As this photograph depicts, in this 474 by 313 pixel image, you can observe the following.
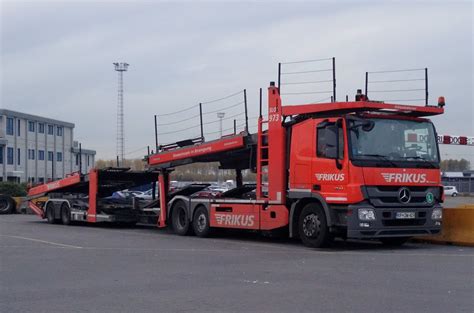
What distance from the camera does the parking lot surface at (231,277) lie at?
29.3 feet

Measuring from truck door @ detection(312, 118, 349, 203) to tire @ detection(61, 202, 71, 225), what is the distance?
12616 millimetres

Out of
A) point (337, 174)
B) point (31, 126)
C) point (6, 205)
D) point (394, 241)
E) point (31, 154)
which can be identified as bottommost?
point (394, 241)

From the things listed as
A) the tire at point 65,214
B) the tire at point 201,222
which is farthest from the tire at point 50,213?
the tire at point 201,222

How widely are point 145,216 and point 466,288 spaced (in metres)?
14.0

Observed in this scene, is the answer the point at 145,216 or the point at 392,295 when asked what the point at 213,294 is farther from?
the point at 145,216

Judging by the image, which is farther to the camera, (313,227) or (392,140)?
(313,227)

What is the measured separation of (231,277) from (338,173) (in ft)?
15.8

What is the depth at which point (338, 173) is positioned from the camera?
50.2 ft

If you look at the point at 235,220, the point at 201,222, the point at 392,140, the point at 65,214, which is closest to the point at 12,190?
the point at 65,214

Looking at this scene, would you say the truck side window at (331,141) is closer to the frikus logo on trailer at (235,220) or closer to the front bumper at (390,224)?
the front bumper at (390,224)

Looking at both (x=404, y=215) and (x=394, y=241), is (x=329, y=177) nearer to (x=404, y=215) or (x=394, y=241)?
(x=404, y=215)

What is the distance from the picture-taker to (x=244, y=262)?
13422 millimetres

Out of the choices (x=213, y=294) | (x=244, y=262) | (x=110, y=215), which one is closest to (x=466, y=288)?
(x=213, y=294)

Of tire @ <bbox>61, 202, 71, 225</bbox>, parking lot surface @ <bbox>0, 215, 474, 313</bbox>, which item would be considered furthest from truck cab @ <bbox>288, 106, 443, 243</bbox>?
tire @ <bbox>61, 202, 71, 225</bbox>
